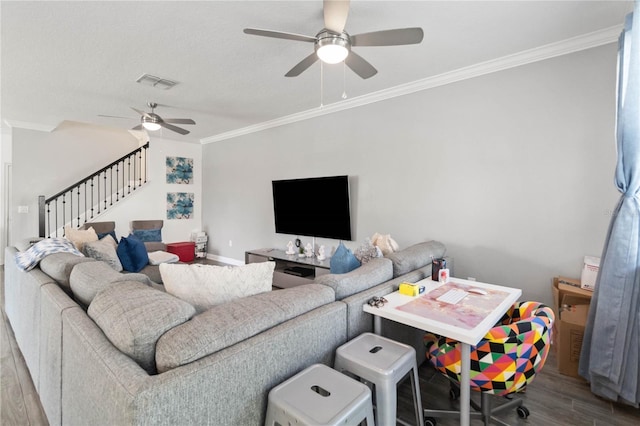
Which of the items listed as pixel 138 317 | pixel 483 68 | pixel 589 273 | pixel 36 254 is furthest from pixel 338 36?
pixel 36 254

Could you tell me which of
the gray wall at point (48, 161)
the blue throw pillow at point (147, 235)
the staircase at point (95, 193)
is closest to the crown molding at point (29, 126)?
the gray wall at point (48, 161)

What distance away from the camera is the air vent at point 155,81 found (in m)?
3.32

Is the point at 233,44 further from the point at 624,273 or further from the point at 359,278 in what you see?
the point at 624,273

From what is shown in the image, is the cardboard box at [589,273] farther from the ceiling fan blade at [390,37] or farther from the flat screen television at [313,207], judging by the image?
the flat screen television at [313,207]

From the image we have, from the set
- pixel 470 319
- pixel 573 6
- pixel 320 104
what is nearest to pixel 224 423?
pixel 470 319

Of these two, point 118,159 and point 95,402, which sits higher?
point 118,159

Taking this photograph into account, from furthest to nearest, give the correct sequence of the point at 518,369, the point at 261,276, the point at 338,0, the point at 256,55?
the point at 256,55 → the point at 338,0 → the point at 261,276 → the point at 518,369

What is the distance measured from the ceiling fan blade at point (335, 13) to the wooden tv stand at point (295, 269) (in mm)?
2789

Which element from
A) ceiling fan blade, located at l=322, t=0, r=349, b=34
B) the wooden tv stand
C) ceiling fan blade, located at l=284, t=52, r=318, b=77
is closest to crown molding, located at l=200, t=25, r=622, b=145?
ceiling fan blade, located at l=284, t=52, r=318, b=77

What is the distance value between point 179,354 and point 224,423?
305 millimetres

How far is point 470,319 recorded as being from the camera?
1.55 meters

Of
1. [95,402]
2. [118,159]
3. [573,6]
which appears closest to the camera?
[95,402]

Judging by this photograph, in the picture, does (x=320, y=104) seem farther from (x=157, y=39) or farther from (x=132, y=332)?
(x=132, y=332)

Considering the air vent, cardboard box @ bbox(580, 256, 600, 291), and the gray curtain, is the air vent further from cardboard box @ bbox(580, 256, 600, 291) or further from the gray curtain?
cardboard box @ bbox(580, 256, 600, 291)
